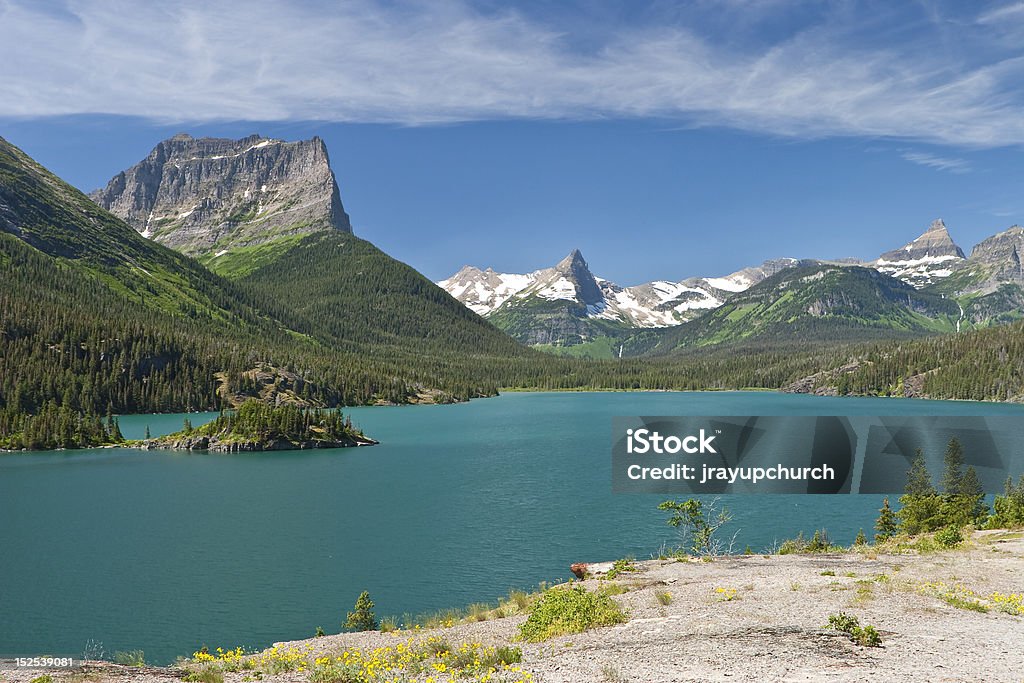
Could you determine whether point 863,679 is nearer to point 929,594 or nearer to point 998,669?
point 998,669

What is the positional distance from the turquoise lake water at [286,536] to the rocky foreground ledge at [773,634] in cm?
1757

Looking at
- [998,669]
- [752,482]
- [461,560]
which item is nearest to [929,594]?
[998,669]

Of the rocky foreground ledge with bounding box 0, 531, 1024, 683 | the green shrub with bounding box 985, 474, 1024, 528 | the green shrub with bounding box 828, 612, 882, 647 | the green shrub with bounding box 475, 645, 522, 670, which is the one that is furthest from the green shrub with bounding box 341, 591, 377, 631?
the green shrub with bounding box 985, 474, 1024, 528

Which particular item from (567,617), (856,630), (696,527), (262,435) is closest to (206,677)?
(567,617)

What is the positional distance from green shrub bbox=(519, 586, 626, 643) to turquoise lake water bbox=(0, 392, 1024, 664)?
2114 cm

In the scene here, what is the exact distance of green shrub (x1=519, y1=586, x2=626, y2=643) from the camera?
1091 inches

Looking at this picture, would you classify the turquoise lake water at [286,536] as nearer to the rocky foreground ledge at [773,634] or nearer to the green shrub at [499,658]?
the rocky foreground ledge at [773,634]

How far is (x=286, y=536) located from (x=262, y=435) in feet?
269

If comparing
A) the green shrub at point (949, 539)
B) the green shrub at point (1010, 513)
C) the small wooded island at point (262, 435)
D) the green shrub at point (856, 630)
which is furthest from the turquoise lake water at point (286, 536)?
the green shrub at point (856, 630)

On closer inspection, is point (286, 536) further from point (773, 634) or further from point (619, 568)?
point (773, 634)

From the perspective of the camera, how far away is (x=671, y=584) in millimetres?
37875

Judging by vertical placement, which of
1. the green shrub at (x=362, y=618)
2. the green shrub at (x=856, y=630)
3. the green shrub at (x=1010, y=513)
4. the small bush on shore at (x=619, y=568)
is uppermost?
the green shrub at (x=856, y=630)

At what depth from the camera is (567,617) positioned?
28.5 meters

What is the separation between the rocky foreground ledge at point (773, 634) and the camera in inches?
830
